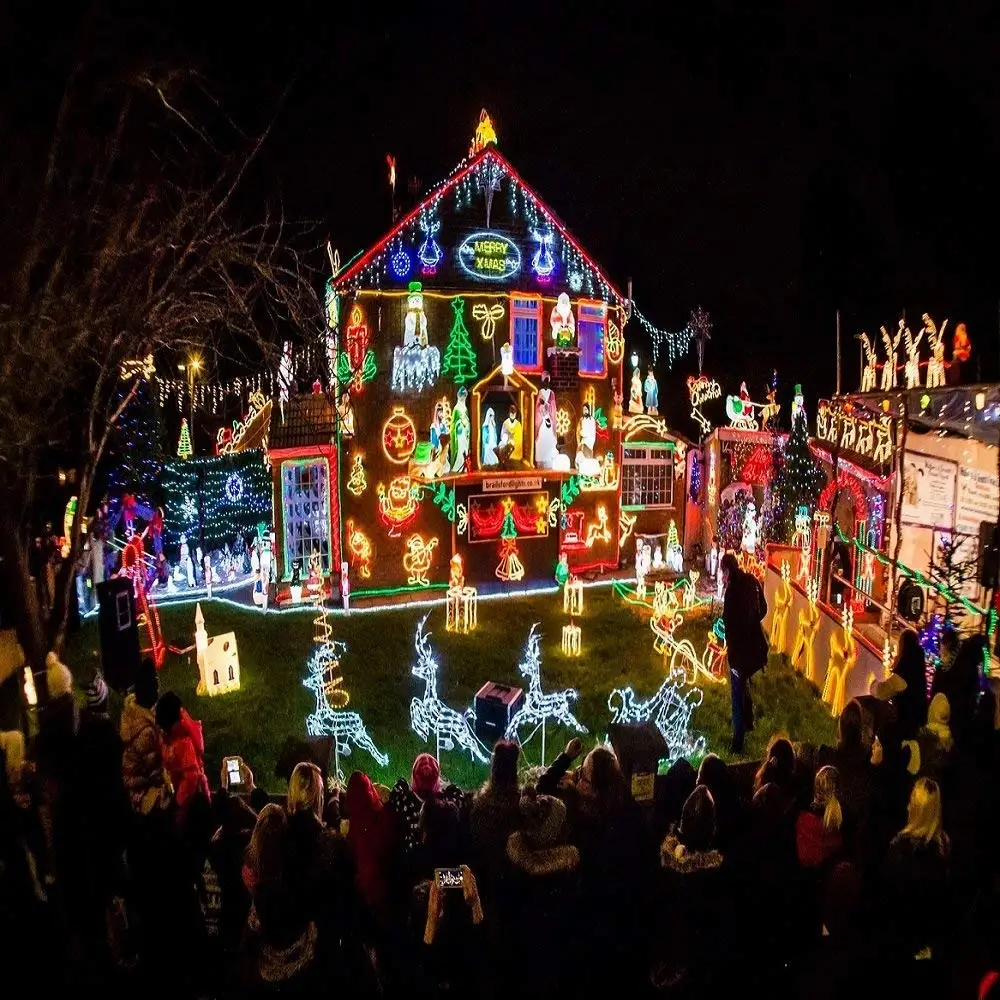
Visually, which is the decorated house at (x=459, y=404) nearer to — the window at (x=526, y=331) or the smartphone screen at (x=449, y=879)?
the window at (x=526, y=331)

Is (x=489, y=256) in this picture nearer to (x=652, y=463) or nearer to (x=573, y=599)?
(x=652, y=463)

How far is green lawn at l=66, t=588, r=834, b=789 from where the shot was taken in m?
9.52

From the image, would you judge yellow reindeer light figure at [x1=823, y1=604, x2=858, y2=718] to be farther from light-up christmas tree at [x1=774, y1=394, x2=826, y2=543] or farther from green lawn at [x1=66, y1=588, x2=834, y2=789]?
light-up christmas tree at [x1=774, y1=394, x2=826, y2=543]

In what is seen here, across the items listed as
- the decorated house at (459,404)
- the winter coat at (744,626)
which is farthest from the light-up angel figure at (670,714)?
the decorated house at (459,404)

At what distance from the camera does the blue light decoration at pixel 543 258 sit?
60.8 ft

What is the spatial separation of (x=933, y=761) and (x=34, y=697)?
7.91m

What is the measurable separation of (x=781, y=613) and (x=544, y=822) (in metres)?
9.22

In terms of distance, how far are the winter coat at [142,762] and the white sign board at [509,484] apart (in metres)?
12.6

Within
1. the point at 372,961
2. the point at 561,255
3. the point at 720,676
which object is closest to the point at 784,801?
the point at 372,961

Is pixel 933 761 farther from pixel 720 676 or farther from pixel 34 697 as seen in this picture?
pixel 34 697

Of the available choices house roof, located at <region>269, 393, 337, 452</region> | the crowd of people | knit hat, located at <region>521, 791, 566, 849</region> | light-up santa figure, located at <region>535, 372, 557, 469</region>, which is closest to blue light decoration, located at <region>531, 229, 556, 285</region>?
light-up santa figure, located at <region>535, 372, 557, 469</region>

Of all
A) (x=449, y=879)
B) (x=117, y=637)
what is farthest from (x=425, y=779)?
(x=117, y=637)

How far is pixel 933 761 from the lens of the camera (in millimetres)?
6469

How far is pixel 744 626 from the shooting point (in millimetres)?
9445
